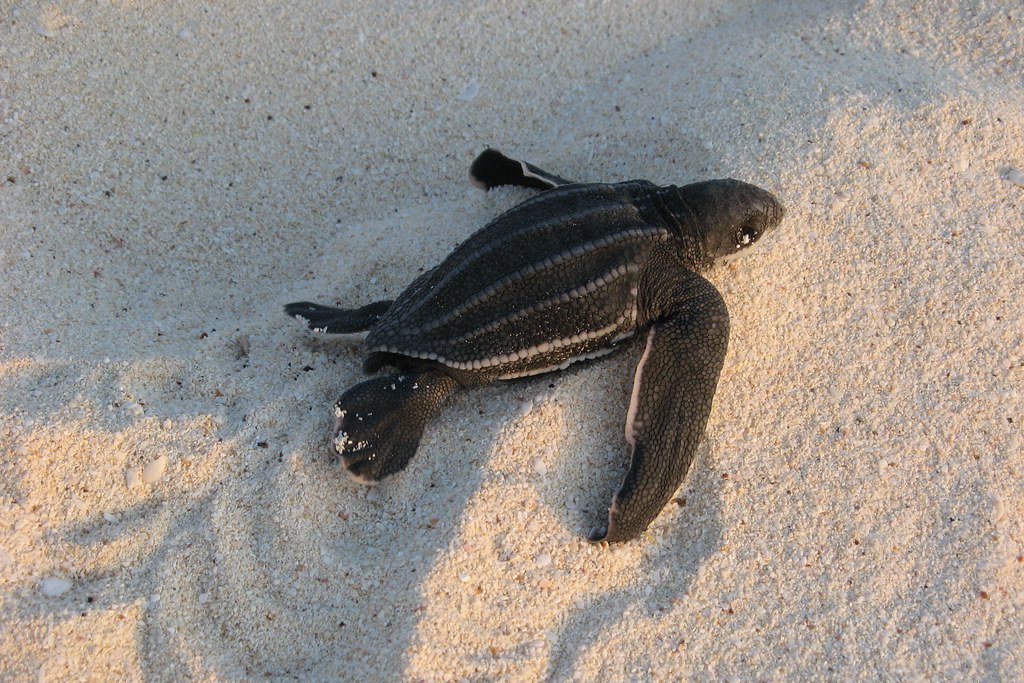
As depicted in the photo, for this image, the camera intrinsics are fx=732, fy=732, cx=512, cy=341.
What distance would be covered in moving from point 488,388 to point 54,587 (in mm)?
1096

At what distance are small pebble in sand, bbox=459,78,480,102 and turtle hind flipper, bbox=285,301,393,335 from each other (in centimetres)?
94

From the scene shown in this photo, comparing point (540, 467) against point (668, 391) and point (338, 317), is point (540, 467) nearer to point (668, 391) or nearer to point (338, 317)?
point (668, 391)

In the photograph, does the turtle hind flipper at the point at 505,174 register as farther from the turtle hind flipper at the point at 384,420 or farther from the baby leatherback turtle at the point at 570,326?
the turtle hind flipper at the point at 384,420

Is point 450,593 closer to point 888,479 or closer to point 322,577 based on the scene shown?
point 322,577

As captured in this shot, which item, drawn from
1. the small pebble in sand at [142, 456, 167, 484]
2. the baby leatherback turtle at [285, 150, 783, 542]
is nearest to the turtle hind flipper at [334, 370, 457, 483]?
the baby leatherback turtle at [285, 150, 783, 542]

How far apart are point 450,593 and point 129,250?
154cm

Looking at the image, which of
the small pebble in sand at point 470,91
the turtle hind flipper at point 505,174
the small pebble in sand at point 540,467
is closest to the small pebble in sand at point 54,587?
the small pebble in sand at point 540,467

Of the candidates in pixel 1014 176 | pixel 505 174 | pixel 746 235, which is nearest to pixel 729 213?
pixel 746 235

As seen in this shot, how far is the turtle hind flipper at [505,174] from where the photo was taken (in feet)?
7.28

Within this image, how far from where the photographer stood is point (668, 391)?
1.77 m

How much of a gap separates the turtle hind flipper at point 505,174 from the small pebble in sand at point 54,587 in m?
1.53

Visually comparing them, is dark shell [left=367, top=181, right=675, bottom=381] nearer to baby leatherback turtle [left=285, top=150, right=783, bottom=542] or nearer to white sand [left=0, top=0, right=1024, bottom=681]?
baby leatherback turtle [left=285, top=150, right=783, bottom=542]

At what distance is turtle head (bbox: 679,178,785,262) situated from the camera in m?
1.96

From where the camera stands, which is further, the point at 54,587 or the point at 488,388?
the point at 488,388
